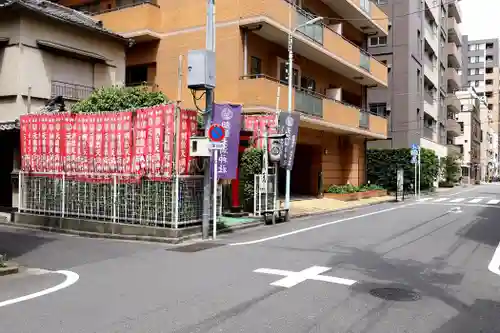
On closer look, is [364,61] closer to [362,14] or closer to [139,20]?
[362,14]

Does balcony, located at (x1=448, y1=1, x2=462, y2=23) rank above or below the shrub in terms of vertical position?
above

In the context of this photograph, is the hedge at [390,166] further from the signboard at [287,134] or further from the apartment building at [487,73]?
the apartment building at [487,73]

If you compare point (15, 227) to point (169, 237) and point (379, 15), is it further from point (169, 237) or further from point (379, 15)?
point (379, 15)

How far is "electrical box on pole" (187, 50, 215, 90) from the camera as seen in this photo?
12.0 m

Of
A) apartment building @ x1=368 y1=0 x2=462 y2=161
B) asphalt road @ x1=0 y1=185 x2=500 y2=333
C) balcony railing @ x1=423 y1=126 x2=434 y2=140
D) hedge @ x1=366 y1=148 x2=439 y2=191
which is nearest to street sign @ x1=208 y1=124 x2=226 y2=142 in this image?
asphalt road @ x1=0 y1=185 x2=500 y2=333

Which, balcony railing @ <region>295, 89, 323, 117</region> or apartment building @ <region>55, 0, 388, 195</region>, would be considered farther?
balcony railing @ <region>295, 89, 323, 117</region>

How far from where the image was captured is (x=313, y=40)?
21812 mm

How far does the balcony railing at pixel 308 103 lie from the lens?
68.5 feet

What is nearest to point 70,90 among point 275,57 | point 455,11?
point 275,57

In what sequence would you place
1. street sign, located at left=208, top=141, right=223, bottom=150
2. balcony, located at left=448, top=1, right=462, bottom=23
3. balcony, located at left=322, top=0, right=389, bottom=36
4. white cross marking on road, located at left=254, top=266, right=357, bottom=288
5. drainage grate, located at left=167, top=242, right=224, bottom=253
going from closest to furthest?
white cross marking on road, located at left=254, top=266, right=357, bottom=288 → drainage grate, located at left=167, top=242, right=224, bottom=253 → street sign, located at left=208, top=141, right=223, bottom=150 → balcony, located at left=322, top=0, right=389, bottom=36 → balcony, located at left=448, top=1, right=462, bottom=23

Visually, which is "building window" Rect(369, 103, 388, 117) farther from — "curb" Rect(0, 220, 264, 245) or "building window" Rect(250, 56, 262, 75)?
"curb" Rect(0, 220, 264, 245)

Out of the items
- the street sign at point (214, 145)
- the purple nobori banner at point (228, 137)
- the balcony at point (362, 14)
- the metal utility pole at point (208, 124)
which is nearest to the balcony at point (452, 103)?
the balcony at point (362, 14)

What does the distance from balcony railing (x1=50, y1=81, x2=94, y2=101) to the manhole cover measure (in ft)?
47.8

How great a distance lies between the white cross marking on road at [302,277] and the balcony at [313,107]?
1087 cm
